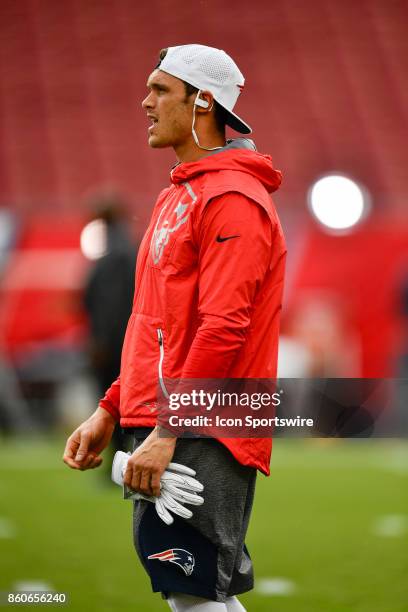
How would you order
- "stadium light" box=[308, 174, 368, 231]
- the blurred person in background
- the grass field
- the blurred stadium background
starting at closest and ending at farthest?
the grass field → the blurred stadium background → the blurred person in background → "stadium light" box=[308, 174, 368, 231]

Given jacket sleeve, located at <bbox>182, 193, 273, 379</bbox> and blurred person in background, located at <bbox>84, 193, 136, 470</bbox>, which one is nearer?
jacket sleeve, located at <bbox>182, 193, 273, 379</bbox>

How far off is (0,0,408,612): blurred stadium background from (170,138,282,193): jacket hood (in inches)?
45.9

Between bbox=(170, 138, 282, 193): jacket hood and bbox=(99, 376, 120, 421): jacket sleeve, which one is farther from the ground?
bbox=(170, 138, 282, 193): jacket hood

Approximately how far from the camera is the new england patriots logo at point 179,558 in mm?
2395

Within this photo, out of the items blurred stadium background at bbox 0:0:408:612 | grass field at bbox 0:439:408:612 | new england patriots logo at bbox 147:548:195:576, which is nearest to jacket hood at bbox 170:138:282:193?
new england patriots logo at bbox 147:548:195:576

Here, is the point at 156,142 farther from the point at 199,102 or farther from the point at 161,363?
the point at 161,363

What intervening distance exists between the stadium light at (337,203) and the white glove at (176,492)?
775 cm

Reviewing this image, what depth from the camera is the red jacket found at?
7.57 feet

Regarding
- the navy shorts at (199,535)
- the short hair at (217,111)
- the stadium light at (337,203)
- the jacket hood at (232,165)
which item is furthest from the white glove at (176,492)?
the stadium light at (337,203)

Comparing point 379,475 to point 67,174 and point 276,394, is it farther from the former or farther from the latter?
point 67,174

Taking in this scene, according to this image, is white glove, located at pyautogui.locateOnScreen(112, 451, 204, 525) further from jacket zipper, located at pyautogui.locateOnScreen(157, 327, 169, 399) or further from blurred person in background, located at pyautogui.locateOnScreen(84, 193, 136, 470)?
blurred person in background, located at pyautogui.locateOnScreen(84, 193, 136, 470)

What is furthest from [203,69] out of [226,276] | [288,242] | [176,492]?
[288,242]

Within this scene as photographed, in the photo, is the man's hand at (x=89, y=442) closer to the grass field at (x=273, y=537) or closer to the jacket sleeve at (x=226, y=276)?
the jacket sleeve at (x=226, y=276)

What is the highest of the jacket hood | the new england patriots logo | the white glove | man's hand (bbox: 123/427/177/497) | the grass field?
the jacket hood
